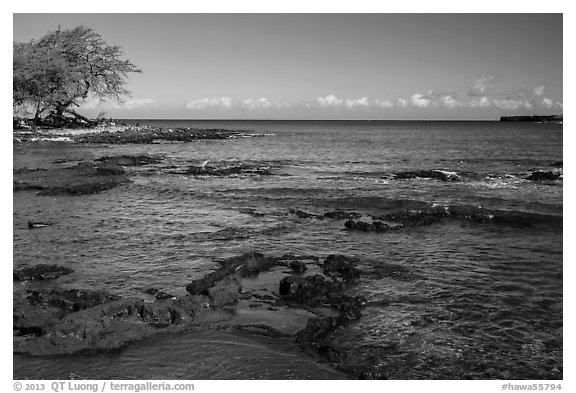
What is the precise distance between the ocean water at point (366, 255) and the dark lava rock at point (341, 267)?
1.62ft

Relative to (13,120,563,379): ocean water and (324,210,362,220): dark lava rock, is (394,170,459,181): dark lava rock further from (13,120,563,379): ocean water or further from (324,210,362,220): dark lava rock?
(324,210,362,220): dark lava rock

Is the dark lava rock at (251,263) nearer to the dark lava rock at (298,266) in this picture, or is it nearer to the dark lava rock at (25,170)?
the dark lava rock at (298,266)

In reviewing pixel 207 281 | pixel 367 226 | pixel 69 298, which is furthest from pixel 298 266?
pixel 69 298

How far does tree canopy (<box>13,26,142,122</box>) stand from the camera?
5491 centimetres

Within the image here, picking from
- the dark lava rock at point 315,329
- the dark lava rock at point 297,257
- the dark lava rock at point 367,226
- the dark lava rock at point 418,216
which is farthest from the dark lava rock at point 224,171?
the dark lava rock at point 315,329

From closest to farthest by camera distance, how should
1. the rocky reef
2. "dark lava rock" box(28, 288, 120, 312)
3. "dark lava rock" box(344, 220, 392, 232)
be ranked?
the rocky reef → "dark lava rock" box(28, 288, 120, 312) → "dark lava rock" box(344, 220, 392, 232)

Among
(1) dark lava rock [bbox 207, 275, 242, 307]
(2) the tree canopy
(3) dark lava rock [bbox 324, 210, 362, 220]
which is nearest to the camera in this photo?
(1) dark lava rock [bbox 207, 275, 242, 307]

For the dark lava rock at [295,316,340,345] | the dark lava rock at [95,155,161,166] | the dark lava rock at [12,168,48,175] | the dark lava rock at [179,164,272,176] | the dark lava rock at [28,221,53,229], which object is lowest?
the dark lava rock at [295,316,340,345]

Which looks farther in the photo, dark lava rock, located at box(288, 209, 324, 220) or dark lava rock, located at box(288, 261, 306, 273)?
dark lava rock, located at box(288, 209, 324, 220)

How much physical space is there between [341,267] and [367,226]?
5211 millimetres

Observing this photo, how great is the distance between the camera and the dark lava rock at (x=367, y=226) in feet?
60.6

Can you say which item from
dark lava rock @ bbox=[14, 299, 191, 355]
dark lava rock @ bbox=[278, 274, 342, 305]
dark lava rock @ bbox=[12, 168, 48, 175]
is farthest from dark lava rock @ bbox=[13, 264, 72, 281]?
dark lava rock @ bbox=[12, 168, 48, 175]

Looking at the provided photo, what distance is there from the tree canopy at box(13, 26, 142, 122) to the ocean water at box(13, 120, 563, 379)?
32.9 metres

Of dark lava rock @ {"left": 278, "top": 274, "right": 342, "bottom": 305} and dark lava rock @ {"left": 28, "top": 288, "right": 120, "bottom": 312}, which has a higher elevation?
dark lava rock @ {"left": 28, "top": 288, "right": 120, "bottom": 312}
